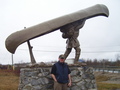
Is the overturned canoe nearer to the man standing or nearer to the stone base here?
the stone base

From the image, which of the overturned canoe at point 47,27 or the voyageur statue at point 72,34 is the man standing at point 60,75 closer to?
the overturned canoe at point 47,27

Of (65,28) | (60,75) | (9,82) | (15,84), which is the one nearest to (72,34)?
(65,28)

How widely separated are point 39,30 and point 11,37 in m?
0.86

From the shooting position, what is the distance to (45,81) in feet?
18.2

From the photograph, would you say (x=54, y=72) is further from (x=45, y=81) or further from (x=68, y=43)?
(x=68, y=43)

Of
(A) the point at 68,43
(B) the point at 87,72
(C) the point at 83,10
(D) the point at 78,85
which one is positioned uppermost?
(C) the point at 83,10

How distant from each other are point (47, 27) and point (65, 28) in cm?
94

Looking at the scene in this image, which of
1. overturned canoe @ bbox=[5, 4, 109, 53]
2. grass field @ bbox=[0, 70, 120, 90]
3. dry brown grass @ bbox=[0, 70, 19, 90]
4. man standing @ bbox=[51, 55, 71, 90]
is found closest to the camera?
man standing @ bbox=[51, 55, 71, 90]

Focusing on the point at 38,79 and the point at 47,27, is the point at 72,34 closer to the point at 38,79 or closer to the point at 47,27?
the point at 47,27

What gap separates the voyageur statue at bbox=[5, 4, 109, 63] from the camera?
5.21 metres

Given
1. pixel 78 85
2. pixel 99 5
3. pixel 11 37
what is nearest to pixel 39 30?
pixel 11 37

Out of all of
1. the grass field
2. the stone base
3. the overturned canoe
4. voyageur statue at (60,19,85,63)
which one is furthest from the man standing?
the grass field

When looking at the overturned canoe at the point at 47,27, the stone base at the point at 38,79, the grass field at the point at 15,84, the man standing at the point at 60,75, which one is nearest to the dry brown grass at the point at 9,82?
the grass field at the point at 15,84

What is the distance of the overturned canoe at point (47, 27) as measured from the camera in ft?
17.0
